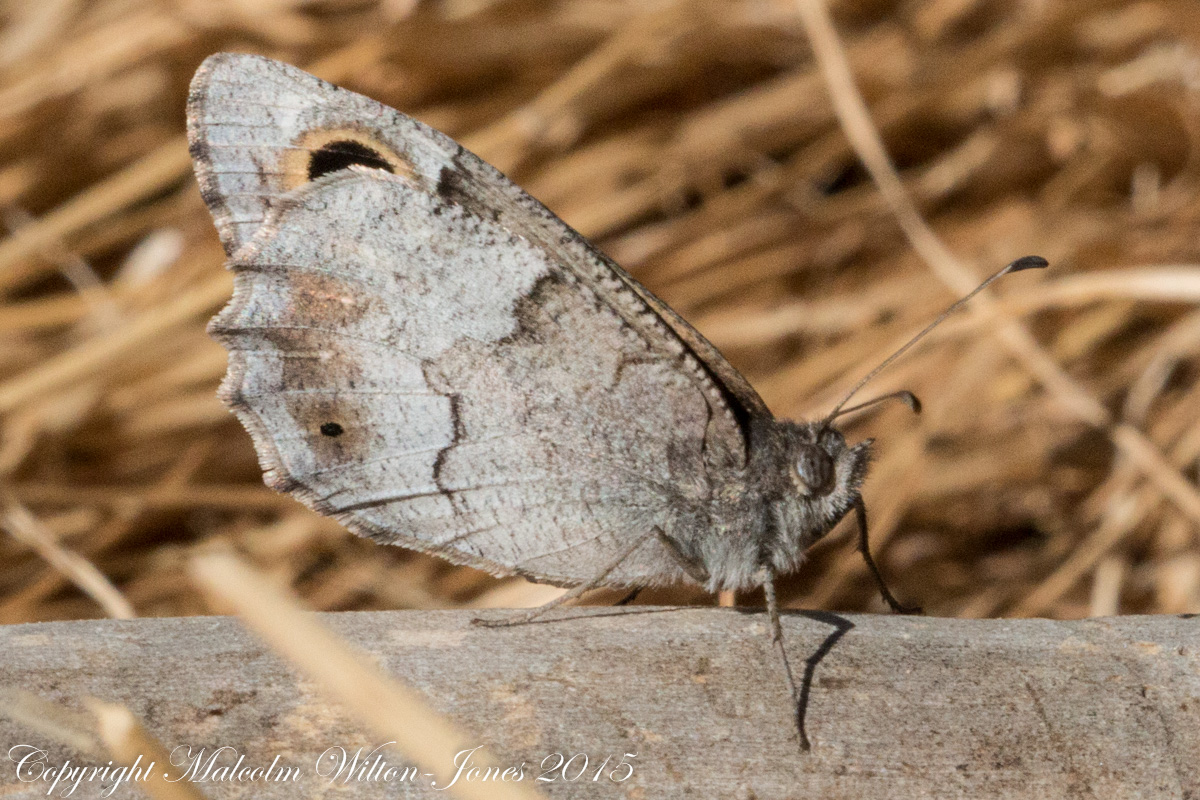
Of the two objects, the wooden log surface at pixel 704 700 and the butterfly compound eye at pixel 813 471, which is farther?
the butterfly compound eye at pixel 813 471

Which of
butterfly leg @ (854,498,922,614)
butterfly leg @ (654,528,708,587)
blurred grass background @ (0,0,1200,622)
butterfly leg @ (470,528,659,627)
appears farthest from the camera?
blurred grass background @ (0,0,1200,622)

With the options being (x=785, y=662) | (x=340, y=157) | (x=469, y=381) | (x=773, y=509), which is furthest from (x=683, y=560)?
(x=340, y=157)

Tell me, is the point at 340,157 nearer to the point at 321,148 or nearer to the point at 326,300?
the point at 321,148

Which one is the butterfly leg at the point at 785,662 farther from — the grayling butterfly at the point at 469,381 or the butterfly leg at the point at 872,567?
the butterfly leg at the point at 872,567

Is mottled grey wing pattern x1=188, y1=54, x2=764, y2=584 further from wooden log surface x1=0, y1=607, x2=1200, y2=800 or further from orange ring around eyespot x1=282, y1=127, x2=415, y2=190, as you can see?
wooden log surface x1=0, y1=607, x2=1200, y2=800

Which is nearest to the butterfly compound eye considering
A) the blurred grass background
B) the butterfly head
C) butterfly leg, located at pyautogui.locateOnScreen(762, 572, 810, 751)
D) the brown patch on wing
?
the butterfly head

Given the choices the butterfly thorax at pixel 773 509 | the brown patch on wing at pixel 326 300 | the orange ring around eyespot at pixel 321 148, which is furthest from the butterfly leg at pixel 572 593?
the orange ring around eyespot at pixel 321 148
